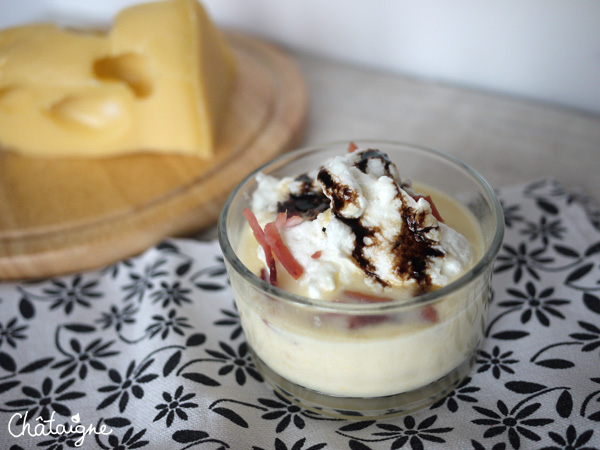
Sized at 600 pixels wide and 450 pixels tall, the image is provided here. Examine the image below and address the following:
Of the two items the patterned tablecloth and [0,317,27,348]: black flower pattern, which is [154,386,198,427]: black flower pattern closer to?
the patterned tablecloth

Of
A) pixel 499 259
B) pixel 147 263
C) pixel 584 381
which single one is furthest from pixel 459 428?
pixel 147 263

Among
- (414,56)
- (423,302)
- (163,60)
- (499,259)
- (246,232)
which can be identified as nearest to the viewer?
(423,302)

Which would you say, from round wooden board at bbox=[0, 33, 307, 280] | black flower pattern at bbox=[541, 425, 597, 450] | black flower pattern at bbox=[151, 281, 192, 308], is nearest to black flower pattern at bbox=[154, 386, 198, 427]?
black flower pattern at bbox=[151, 281, 192, 308]

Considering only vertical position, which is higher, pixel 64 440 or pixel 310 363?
pixel 310 363

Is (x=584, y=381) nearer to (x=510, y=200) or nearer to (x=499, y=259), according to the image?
(x=499, y=259)

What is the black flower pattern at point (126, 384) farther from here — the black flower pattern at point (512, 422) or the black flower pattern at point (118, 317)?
the black flower pattern at point (512, 422)

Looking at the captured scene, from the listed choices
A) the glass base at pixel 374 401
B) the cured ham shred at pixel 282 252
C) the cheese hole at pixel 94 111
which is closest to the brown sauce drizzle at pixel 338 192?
the cured ham shred at pixel 282 252
